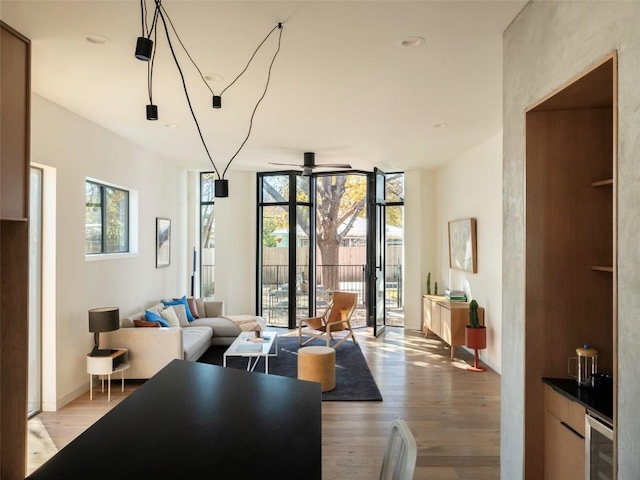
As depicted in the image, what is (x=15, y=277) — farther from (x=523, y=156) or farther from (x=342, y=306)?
(x=342, y=306)

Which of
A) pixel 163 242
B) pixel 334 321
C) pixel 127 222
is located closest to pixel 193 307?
pixel 163 242

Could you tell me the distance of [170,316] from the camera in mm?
6094

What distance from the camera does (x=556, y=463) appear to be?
7.47ft

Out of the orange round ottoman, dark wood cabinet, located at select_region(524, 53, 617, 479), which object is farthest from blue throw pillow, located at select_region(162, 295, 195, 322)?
dark wood cabinet, located at select_region(524, 53, 617, 479)

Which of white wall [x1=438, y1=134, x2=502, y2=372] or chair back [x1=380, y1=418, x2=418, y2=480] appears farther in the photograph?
white wall [x1=438, y1=134, x2=502, y2=372]

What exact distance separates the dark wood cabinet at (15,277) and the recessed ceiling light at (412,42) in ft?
8.00

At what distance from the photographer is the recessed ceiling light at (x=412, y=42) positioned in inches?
111

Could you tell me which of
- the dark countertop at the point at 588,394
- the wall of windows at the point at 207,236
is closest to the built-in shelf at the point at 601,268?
the dark countertop at the point at 588,394

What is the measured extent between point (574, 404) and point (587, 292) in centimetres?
62

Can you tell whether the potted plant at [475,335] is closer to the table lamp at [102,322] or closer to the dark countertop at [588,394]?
the dark countertop at [588,394]

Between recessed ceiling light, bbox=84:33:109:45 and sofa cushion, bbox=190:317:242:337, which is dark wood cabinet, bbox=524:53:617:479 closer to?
recessed ceiling light, bbox=84:33:109:45

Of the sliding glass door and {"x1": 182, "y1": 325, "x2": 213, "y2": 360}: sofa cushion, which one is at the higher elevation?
the sliding glass door

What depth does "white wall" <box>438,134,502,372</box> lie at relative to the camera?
544 cm

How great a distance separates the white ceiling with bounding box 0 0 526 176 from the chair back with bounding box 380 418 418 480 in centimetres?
214
